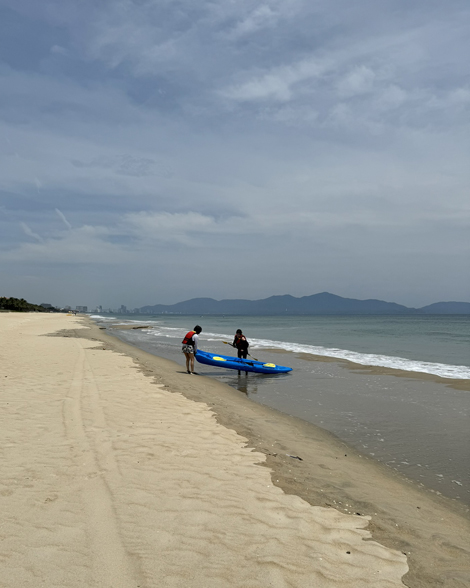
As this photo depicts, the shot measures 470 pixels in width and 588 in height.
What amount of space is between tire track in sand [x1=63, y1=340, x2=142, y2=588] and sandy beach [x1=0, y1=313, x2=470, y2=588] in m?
0.02

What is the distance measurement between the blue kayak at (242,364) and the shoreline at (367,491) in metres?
7.59

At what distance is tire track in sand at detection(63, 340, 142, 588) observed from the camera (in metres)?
3.49

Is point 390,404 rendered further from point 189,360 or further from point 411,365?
point 411,365

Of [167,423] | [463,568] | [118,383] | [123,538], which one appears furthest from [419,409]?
[123,538]

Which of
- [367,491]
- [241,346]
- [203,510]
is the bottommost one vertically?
[367,491]

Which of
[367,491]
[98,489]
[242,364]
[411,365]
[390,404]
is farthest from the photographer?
[411,365]

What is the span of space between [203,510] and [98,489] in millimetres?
1381

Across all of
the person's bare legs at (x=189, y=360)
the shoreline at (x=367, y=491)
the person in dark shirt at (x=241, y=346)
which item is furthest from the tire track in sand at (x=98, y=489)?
the person in dark shirt at (x=241, y=346)

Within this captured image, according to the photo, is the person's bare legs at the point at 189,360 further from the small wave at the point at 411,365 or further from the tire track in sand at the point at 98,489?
the small wave at the point at 411,365

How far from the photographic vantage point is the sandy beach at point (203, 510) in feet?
11.7

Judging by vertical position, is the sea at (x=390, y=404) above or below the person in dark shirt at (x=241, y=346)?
below

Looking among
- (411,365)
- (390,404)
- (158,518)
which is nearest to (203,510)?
(158,518)

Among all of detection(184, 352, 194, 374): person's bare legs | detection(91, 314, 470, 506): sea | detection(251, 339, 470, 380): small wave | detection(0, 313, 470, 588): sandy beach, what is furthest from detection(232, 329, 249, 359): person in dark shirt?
detection(0, 313, 470, 588): sandy beach

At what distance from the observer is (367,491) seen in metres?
5.66
